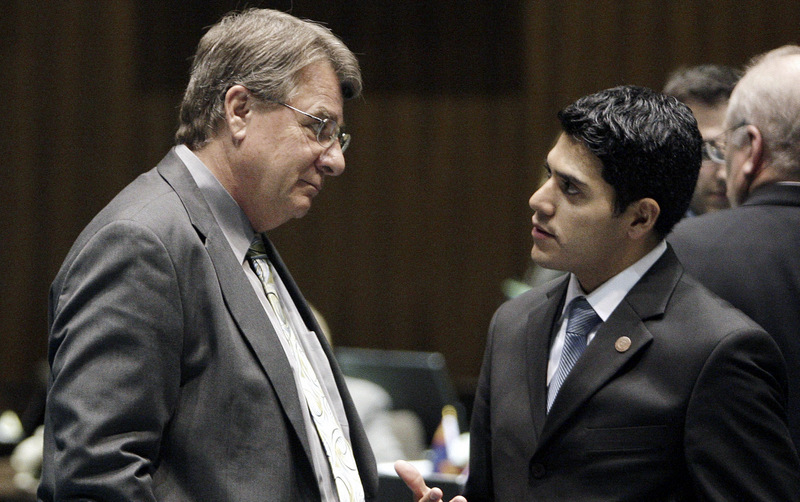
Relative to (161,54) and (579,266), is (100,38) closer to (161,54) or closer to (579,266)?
(161,54)

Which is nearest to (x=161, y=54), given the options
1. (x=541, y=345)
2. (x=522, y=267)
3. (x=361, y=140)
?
(x=361, y=140)

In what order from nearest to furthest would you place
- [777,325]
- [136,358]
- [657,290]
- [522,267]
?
[136,358], [657,290], [777,325], [522,267]

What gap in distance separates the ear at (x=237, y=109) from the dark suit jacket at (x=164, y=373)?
182 millimetres

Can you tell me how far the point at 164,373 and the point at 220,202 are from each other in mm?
→ 405

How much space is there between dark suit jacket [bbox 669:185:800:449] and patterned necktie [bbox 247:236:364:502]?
828 millimetres

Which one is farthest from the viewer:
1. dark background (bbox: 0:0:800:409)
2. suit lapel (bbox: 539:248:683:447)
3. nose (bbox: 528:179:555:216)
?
dark background (bbox: 0:0:800:409)

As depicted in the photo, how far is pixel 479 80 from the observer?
5.38 m

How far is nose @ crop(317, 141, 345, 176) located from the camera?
1.79 meters

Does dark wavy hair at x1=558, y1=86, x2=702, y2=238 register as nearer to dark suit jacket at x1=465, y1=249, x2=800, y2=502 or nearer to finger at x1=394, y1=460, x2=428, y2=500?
dark suit jacket at x1=465, y1=249, x2=800, y2=502

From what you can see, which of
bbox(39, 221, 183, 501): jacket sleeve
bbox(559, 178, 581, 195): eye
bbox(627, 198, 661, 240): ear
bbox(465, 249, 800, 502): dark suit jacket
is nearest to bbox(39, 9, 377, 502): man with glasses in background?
bbox(39, 221, 183, 501): jacket sleeve

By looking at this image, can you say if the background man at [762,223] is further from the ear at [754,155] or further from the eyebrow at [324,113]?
the eyebrow at [324,113]

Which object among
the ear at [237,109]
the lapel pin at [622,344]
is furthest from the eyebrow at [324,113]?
the lapel pin at [622,344]

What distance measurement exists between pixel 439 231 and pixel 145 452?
4.08 m

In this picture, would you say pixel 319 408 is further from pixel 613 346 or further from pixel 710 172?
pixel 710 172
